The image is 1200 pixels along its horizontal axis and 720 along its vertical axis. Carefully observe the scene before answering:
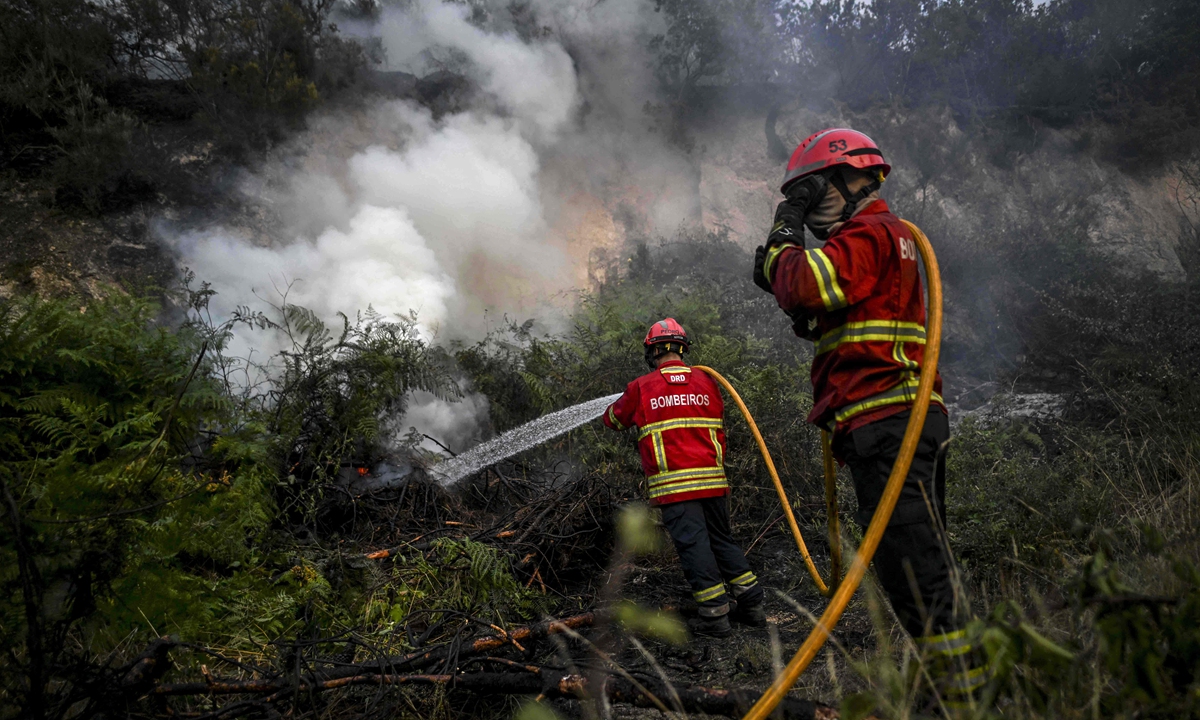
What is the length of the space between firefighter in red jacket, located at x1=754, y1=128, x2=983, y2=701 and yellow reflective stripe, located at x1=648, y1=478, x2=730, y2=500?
1.32 meters

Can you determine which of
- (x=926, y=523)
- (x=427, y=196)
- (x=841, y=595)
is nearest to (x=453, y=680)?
(x=841, y=595)

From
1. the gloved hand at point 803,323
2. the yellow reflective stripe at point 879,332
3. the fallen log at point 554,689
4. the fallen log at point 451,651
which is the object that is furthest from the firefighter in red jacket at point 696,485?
the yellow reflective stripe at point 879,332

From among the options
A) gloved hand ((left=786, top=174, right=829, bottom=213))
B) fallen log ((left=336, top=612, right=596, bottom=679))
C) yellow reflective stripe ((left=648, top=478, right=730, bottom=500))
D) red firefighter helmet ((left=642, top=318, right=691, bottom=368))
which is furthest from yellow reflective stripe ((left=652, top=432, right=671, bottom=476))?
gloved hand ((left=786, top=174, right=829, bottom=213))

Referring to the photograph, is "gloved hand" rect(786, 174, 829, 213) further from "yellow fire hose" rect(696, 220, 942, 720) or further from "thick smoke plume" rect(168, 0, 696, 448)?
"thick smoke plume" rect(168, 0, 696, 448)

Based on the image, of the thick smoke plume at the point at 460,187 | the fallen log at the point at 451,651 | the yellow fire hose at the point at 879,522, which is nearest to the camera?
the yellow fire hose at the point at 879,522

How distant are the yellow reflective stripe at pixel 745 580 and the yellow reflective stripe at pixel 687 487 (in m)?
Result: 0.54

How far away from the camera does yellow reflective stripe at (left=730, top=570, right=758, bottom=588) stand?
152 inches

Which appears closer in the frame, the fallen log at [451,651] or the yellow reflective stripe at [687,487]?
the fallen log at [451,651]

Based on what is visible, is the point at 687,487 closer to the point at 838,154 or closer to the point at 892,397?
the point at 892,397

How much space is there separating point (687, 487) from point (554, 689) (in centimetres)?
166

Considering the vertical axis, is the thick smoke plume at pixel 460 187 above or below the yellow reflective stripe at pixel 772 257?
above

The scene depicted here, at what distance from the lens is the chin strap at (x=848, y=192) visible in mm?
2713

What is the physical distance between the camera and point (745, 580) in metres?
3.86

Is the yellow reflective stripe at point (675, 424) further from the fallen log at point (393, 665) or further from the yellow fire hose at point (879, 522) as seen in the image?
the yellow fire hose at point (879, 522)
